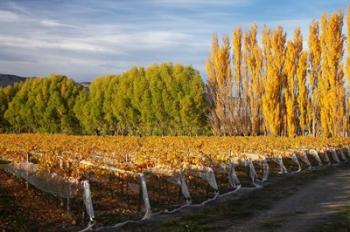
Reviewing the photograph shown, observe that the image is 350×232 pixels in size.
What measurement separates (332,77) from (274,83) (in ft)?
19.6

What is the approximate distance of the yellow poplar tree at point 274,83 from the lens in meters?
43.2

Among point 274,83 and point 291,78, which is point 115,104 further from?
point 291,78

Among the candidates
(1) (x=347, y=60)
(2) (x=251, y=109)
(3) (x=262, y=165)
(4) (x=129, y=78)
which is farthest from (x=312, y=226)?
(4) (x=129, y=78)

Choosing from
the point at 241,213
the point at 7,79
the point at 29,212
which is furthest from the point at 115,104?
the point at 7,79

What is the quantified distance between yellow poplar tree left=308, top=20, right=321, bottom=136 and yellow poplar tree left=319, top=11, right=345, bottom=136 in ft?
3.04

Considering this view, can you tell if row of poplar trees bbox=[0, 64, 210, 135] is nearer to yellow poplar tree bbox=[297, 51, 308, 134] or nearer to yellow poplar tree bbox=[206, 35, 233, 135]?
yellow poplar tree bbox=[206, 35, 233, 135]

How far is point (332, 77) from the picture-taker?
39.8m

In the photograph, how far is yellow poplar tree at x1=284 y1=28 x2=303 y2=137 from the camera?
42250 mm

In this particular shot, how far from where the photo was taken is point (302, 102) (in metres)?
42.1

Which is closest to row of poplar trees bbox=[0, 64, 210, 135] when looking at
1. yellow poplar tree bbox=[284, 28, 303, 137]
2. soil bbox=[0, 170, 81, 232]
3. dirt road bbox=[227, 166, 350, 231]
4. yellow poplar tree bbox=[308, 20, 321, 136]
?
yellow poplar tree bbox=[284, 28, 303, 137]

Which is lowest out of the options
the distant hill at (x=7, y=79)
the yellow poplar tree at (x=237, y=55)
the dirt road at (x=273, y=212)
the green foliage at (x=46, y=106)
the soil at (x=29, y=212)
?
the dirt road at (x=273, y=212)

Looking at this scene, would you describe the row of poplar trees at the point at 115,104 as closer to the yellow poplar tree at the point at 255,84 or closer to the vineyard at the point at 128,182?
the yellow poplar tree at the point at 255,84

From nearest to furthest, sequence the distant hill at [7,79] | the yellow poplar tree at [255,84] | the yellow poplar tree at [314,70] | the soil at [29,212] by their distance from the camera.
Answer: the soil at [29,212] → the yellow poplar tree at [314,70] → the yellow poplar tree at [255,84] → the distant hill at [7,79]

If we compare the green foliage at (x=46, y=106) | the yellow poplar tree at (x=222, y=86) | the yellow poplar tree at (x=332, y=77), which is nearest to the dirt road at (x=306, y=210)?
the yellow poplar tree at (x=332, y=77)
